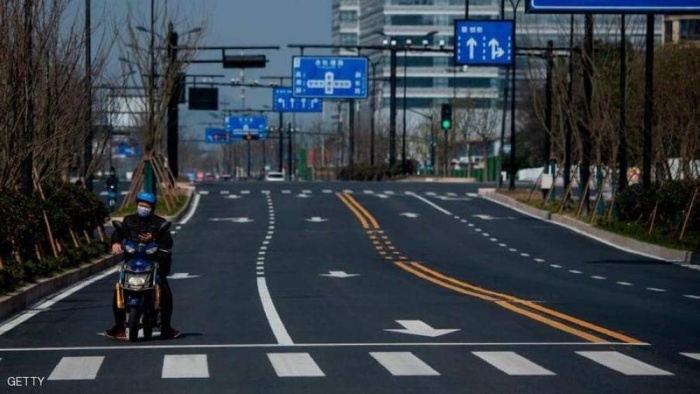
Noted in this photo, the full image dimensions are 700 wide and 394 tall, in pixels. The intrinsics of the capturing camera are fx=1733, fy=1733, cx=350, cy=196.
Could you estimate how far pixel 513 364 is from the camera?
17.1 m

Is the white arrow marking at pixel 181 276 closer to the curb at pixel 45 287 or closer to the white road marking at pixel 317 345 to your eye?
the curb at pixel 45 287

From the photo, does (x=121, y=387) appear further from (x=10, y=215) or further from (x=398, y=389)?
(x=10, y=215)

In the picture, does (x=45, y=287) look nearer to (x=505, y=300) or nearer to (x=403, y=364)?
(x=505, y=300)

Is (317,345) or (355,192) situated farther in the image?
(355,192)

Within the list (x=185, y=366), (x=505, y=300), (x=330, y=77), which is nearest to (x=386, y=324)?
(x=505, y=300)

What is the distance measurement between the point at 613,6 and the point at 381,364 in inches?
874

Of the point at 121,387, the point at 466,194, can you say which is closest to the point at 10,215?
the point at 121,387

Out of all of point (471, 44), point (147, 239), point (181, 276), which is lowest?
point (181, 276)

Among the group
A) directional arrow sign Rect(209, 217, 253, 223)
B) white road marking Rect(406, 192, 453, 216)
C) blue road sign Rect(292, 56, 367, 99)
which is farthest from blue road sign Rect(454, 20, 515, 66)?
blue road sign Rect(292, 56, 367, 99)

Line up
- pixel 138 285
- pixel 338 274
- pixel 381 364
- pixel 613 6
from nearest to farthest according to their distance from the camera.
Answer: pixel 381 364 < pixel 138 285 < pixel 338 274 < pixel 613 6

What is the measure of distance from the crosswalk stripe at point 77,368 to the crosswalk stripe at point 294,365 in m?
1.74

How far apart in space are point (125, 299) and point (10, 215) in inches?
385

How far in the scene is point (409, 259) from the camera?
140 ft

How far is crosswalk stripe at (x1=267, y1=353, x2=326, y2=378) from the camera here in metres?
16.2
